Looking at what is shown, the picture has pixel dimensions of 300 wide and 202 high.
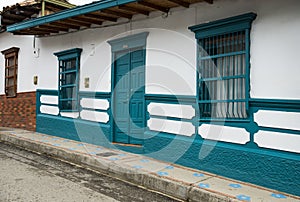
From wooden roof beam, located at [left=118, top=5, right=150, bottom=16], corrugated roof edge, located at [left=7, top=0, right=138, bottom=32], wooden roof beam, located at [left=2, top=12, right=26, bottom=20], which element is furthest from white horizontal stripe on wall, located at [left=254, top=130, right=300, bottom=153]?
wooden roof beam, located at [left=2, top=12, right=26, bottom=20]

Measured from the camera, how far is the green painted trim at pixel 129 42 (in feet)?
20.4

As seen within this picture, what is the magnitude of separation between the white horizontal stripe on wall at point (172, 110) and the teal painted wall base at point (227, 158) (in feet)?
1.40

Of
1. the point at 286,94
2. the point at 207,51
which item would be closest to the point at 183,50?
the point at 207,51

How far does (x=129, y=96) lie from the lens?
21.7ft

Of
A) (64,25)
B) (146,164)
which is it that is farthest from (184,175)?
(64,25)

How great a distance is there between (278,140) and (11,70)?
32.4 feet

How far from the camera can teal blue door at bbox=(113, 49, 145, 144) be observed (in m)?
6.42

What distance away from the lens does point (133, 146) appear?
250 inches

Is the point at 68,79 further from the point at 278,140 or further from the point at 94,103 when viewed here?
the point at 278,140

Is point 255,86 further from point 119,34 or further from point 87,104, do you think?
point 87,104

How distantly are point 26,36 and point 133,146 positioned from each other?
6.19 m

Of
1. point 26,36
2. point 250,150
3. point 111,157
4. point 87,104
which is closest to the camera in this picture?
point 250,150

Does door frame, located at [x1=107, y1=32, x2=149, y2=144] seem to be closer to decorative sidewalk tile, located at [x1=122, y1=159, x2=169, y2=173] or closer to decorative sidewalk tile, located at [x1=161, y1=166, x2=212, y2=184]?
decorative sidewalk tile, located at [x1=122, y1=159, x2=169, y2=173]

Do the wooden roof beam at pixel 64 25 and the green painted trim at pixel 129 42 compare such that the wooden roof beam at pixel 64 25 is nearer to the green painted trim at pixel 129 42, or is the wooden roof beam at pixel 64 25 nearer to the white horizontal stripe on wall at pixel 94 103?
the green painted trim at pixel 129 42
